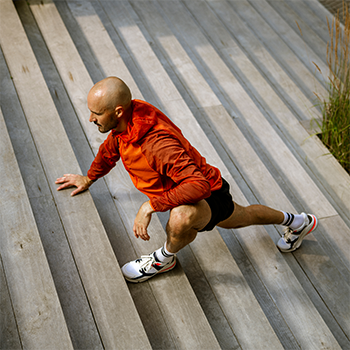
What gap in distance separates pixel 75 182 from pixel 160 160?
60cm

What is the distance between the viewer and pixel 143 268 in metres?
1.74

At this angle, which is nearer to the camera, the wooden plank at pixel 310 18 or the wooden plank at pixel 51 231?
the wooden plank at pixel 51 231

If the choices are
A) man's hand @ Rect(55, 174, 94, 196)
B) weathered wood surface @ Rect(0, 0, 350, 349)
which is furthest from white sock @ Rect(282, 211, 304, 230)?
man's hand @ Rect(55, 174, 94, 196)

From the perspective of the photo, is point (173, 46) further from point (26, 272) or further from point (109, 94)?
point (26, 272)

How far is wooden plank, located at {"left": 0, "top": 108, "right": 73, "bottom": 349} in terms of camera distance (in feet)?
4.70

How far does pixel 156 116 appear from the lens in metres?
1.58

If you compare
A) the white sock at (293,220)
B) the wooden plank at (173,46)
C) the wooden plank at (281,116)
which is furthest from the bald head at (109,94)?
the wooden plank at (281,116)

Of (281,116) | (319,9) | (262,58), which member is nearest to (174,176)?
(281,116)

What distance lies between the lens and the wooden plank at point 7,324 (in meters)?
1.40

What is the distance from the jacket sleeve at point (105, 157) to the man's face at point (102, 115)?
Answer: 0.17m

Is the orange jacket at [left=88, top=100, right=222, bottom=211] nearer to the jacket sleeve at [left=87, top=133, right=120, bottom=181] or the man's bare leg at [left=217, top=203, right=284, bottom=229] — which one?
the jacket sleeve at [left=87, top=133, right=120, bottom=181]

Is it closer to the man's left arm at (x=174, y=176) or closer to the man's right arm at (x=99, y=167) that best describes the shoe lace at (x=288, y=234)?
the man's left arm at (x=174, y=176)

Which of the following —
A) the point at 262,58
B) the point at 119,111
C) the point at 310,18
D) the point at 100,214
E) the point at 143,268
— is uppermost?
the point at 119,111

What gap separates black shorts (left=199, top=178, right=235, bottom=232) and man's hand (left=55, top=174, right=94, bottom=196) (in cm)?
62
